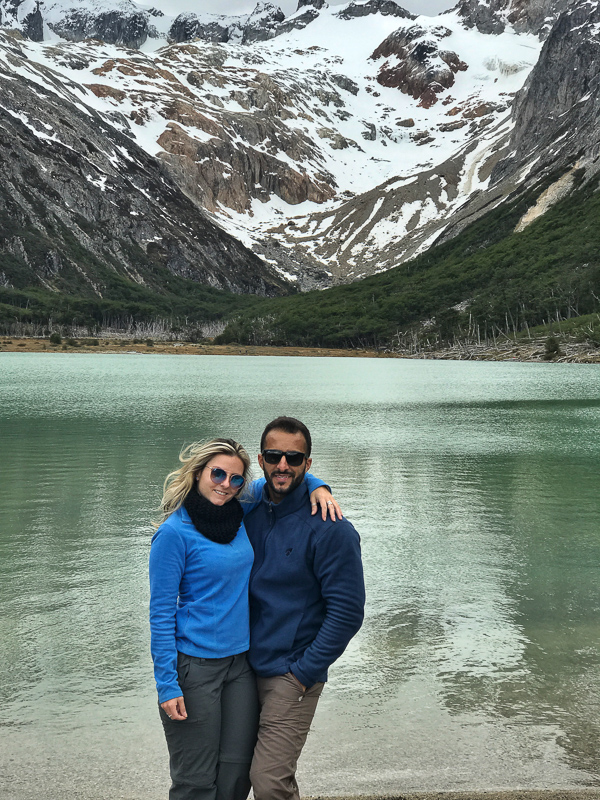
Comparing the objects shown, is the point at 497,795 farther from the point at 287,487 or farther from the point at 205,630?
the point at 287,487

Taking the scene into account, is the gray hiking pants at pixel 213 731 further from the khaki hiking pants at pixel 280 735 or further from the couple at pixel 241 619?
the khaki hiking pants at pixel 280 735

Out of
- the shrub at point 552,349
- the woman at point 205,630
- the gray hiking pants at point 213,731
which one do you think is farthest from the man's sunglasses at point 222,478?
the shrub at point 552,349

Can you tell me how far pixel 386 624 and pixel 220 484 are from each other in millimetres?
5976

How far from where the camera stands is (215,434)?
99.2 feet

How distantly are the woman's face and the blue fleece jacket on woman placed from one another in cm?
20

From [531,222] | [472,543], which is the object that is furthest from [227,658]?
[531,222]

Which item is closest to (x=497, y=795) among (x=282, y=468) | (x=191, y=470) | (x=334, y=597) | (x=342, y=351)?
(x=334, y=597)

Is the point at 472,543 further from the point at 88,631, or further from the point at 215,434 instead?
the point at 215,434

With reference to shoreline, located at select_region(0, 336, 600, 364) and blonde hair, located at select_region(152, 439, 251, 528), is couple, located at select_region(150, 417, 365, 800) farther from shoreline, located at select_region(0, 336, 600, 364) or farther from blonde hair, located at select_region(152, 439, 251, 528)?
shoreline, located at select_region(0, 336, 600, 364)

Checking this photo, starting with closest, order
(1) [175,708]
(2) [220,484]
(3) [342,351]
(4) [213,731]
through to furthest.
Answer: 1. (1) [175,708]
2. (4) [213,731]
3. (2) [220,484]
4. (3) [342,351]

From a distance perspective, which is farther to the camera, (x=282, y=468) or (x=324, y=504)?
(x=282, y=468)

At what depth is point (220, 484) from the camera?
470cm

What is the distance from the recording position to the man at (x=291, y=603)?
4.54m

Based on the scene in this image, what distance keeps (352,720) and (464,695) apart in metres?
1.33
